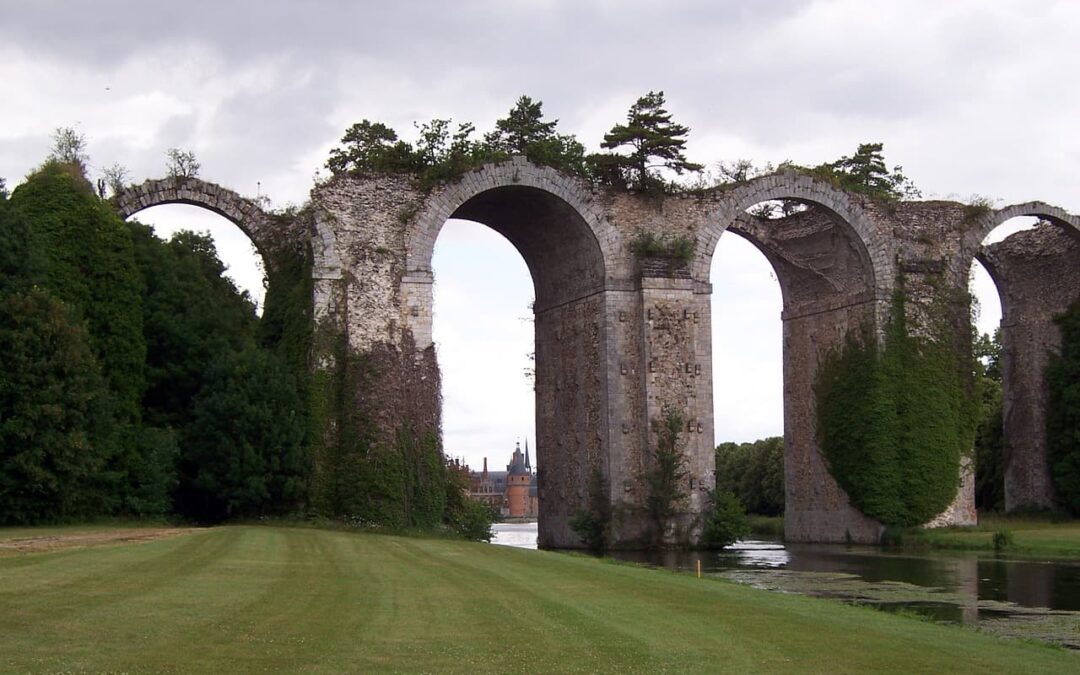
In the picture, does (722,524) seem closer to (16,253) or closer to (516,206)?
(516,206)

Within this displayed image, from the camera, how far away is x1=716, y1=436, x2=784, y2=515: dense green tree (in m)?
50.5

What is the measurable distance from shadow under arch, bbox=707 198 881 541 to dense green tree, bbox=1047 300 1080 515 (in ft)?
22.3

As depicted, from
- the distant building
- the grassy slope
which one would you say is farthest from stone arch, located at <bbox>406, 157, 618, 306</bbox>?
the distant building

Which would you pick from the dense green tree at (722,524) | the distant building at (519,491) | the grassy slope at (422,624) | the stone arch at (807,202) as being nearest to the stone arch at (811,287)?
the stone arch at (807,202)

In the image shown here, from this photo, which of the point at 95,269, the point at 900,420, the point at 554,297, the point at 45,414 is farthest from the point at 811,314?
the point at 45,414

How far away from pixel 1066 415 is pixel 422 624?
98.7 feet

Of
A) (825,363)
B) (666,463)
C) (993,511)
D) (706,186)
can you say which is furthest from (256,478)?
(993,511)

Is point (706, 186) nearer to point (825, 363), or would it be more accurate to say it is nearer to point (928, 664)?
point (825, 363)

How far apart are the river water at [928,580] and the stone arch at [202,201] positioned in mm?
11430

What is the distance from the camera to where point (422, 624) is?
1147cm

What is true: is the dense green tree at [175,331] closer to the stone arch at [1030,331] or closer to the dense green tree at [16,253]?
the dense green tree at [16,253]

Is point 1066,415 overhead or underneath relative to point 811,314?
underneath

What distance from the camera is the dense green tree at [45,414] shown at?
81.8 feet

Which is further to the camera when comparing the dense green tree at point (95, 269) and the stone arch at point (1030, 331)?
the stone arch at point (1030, 331)
